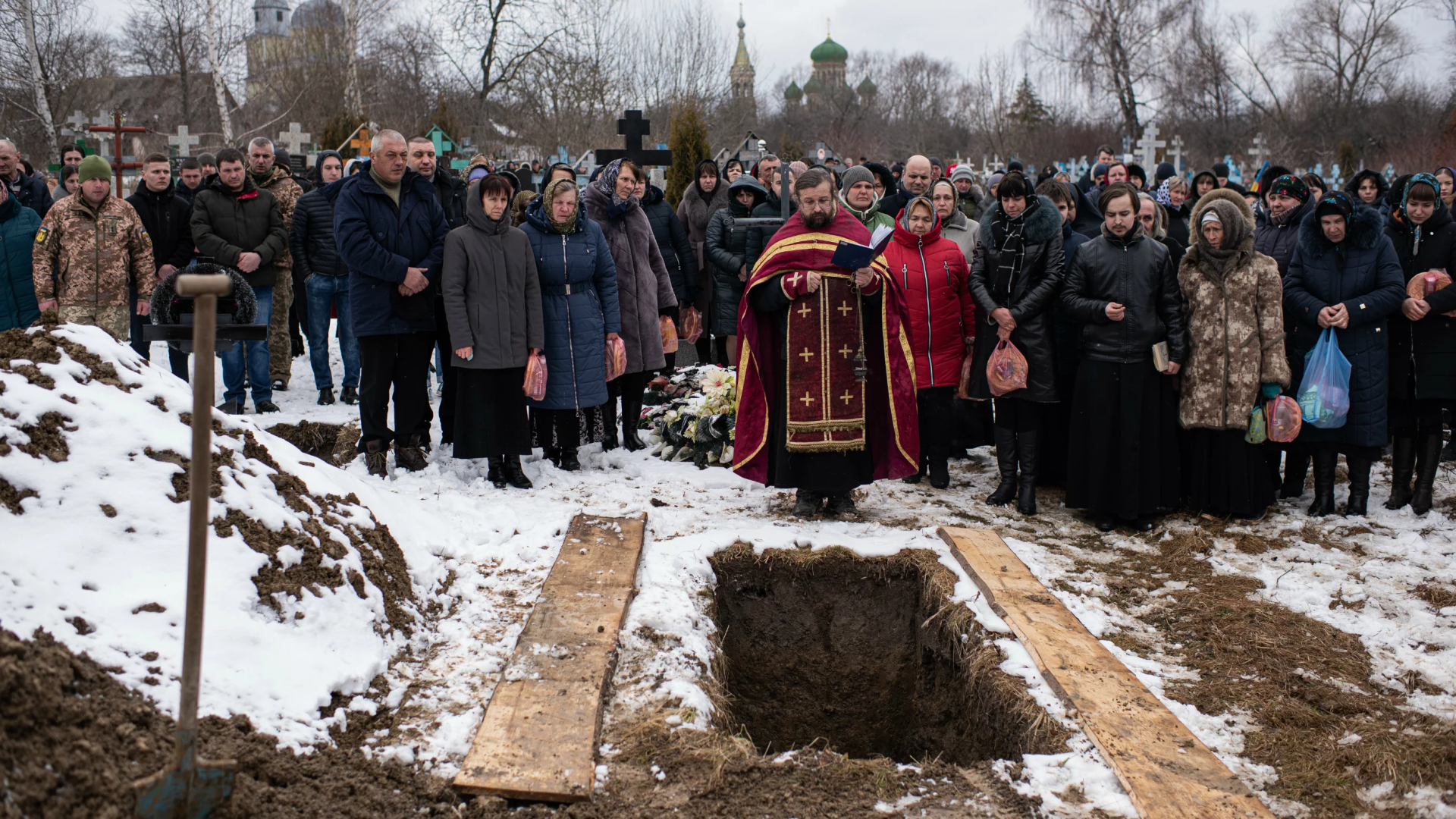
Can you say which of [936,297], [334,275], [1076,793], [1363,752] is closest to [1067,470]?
[936,297]

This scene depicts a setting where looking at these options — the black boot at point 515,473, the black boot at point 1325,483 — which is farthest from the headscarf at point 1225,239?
the black boot at point 515,473

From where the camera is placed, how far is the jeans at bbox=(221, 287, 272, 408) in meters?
8.04

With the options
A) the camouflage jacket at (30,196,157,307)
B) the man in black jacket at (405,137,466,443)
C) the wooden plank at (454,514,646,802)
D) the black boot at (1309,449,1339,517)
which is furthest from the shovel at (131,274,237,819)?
the black boot at (1309,449,1339,517)

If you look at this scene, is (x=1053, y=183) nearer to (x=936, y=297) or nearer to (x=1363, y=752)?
(x=936, y=297)

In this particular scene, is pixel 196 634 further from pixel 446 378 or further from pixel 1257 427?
pixel 1257 427

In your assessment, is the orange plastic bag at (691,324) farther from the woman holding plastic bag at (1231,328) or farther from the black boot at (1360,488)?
the black boot at (1360,488)

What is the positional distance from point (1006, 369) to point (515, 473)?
299 cm

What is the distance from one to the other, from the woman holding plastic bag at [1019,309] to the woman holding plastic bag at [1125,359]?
168 mm

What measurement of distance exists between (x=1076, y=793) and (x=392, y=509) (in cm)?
342

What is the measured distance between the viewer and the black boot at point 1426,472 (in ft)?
21.0

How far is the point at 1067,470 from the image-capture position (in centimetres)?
641

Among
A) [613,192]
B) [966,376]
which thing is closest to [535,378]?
[613,192]

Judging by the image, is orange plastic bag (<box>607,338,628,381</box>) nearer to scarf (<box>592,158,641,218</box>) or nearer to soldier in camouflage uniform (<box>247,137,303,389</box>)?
scarf (<box>592,158,641,218</box>)

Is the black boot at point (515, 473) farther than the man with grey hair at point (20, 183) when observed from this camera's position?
No
